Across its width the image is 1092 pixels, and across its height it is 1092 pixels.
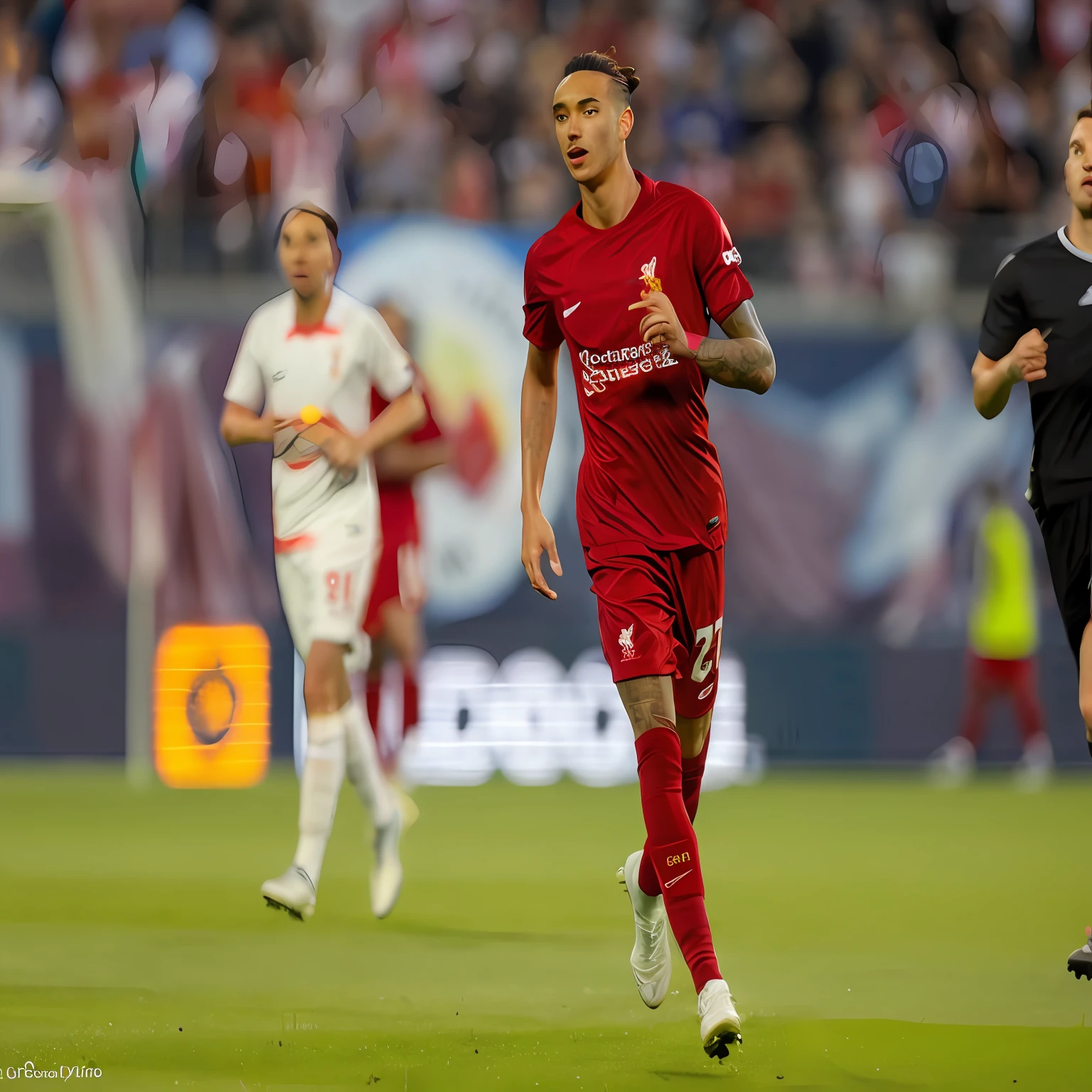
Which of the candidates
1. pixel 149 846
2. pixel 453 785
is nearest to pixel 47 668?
pixel 453 785

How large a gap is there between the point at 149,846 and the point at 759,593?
603cm

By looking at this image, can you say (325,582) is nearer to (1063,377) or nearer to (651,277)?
(651,277)

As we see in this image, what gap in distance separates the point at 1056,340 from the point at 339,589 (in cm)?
313

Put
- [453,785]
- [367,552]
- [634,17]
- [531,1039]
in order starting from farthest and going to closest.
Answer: [634,17] < [453,785] < [367,552] < [531,1039]

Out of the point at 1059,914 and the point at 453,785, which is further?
the point at 453,785

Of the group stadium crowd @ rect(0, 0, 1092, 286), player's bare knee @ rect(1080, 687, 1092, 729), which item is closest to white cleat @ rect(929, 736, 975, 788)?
stadium crowd @ rect(0, 0, 1092, 286)

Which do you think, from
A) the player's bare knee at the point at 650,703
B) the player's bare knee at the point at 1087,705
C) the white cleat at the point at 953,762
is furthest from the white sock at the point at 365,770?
the white cleat at the point at 953,762

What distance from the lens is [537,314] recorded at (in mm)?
5543

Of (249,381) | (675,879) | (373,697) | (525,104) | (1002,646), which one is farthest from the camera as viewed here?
(525,104)

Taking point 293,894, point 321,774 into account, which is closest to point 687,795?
point 293,894

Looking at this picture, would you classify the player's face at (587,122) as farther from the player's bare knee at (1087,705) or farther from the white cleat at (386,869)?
the white cleat at (386,869)

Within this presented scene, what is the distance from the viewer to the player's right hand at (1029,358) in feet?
17.4

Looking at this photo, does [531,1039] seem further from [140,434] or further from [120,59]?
[120,59]

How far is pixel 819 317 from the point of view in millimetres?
14484
